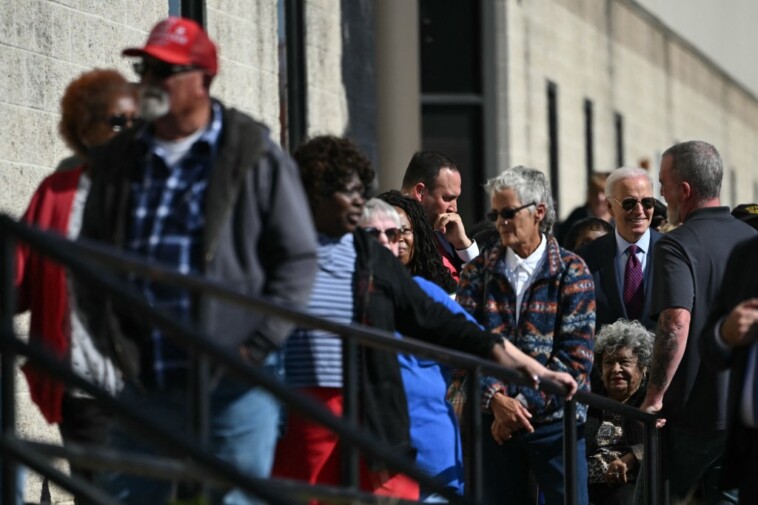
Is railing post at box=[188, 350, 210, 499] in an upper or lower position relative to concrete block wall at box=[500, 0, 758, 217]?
lower

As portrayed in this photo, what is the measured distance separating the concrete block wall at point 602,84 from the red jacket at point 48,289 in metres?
14.4

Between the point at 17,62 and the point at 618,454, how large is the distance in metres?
3.52

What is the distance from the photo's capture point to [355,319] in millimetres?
→ 6453

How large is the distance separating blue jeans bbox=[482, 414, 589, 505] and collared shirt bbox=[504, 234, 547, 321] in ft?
1.59


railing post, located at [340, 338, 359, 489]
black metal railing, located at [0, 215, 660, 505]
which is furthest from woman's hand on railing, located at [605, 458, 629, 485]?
black metal railing, located at [0, 215, 660, 505]

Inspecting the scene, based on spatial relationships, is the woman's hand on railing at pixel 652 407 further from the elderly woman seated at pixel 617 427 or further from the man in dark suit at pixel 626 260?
the man in dark suit at pixel 626 260

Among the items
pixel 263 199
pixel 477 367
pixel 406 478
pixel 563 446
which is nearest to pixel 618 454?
pixel 563 446

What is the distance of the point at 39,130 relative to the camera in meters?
9.75

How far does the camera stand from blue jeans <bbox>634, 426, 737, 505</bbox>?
7918mm

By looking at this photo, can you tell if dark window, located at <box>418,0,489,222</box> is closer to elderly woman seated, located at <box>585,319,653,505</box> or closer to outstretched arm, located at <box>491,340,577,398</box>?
elderly woman seated, located at <box>585,319,653,505</box>

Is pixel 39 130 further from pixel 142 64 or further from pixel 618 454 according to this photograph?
pixel 142 64

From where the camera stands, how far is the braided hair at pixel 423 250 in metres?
8.56

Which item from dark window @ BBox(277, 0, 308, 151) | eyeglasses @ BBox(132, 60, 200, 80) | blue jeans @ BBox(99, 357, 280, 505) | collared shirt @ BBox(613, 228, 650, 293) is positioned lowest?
blue jeans @ BBox(99, 357, 280, 505)

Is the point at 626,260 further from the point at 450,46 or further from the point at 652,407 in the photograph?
the point at 450,46
